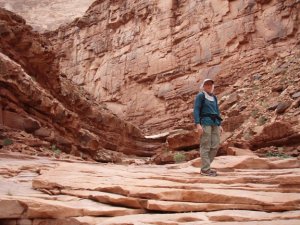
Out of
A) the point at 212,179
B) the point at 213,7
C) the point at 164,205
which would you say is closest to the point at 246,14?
the point at 213,7

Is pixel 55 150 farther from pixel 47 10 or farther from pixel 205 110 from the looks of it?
pixel 47 10

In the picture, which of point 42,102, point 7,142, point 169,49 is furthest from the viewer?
point 169,49

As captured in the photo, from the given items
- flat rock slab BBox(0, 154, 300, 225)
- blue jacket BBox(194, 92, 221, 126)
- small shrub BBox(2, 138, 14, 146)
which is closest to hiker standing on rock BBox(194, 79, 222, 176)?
blue jacket BBox(194, 92, 221, 126)

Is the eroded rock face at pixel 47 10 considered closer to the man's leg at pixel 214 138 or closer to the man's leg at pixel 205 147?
the man's leg at pixel 214 138

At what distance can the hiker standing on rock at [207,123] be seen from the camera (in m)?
6.47

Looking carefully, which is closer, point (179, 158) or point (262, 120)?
point (179, 158)

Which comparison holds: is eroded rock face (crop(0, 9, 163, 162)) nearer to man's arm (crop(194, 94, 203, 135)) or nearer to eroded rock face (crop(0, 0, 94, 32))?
man's arm (crop(194, 94, 203, 135))

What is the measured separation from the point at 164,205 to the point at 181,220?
41 centimetres

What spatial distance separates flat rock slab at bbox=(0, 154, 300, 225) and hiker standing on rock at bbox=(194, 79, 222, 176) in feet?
1.14

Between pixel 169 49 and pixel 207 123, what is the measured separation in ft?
71.8

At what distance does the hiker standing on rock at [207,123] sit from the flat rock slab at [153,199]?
13.7 inches

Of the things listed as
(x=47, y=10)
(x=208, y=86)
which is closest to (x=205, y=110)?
(x=208, y=86)

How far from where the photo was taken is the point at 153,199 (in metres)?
4.74

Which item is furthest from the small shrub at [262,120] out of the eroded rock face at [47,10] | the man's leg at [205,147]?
→ the eroded rock face at [47,10]
